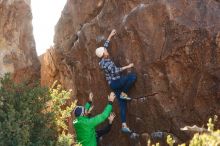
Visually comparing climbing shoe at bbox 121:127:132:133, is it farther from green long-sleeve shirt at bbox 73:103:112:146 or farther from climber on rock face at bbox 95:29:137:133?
green long-sleeve shirt at bbox 73:103:112:146

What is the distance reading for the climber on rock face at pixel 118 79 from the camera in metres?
11.6

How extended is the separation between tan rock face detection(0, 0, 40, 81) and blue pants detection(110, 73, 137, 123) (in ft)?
11.5

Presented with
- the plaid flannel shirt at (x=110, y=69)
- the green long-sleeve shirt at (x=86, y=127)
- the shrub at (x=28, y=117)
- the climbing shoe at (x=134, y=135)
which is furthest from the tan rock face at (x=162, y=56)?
the shrub at (x=28, y=117)

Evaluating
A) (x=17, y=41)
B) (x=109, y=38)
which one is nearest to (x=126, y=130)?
(x=109, y=38)

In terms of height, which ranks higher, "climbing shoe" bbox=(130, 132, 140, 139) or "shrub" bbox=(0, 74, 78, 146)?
"shrub" bbox=(0, 74, 78, 146)

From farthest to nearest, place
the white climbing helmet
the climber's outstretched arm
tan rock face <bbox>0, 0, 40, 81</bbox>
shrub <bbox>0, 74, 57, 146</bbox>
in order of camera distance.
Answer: tan rock face <bbox>0, 0, 40, 81</bbox> → the climber's outstretched arm → the white climbing helmet → shrub <bbox>0, 74, 57, 146</bbox>

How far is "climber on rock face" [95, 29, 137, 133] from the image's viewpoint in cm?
1157

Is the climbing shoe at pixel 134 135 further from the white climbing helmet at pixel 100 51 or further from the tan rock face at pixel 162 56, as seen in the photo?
the white climbing helmet at pixel 100 51

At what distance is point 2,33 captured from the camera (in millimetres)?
13492

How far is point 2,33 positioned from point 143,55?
15.3 ft

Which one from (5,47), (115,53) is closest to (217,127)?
(115,53)

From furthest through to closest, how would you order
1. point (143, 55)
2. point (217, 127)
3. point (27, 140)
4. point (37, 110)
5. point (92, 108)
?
point (92, 108), point (143, 55), point (217, 127), point (37, 110), point (27, 140)

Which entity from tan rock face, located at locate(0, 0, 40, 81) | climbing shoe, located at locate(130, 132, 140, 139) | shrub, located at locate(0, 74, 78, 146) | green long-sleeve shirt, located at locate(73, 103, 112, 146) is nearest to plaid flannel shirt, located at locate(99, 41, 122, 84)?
green long-sleeve shirt, located at locate(73, 103, 112, 146)

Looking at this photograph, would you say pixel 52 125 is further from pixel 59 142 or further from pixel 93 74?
pixel 93 74
